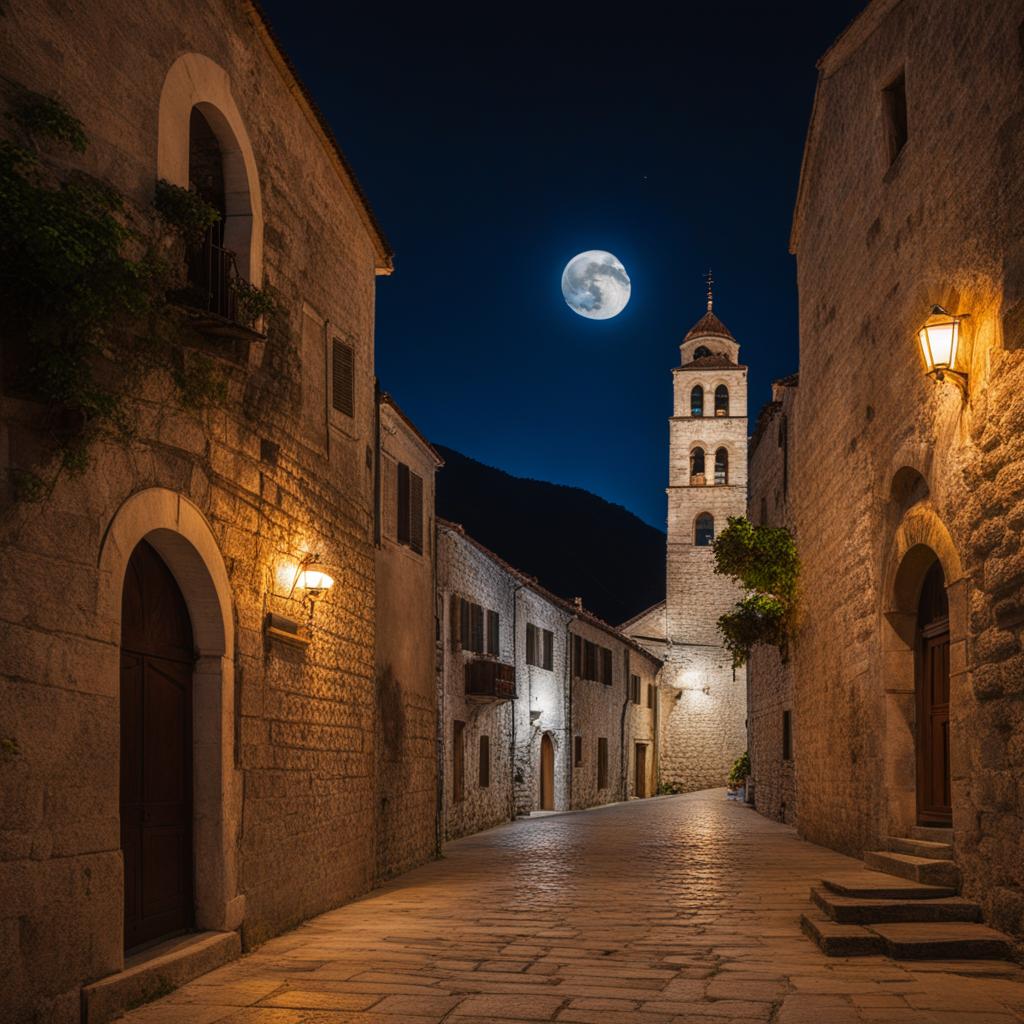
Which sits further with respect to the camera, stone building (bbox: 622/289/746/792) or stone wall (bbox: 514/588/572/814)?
stone building (bbox: 622/289/746/792)

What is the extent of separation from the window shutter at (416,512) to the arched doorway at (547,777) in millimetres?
14696

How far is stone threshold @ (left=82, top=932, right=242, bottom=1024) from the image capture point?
18.6 feet

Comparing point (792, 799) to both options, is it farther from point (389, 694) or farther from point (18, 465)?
point (18, 465)

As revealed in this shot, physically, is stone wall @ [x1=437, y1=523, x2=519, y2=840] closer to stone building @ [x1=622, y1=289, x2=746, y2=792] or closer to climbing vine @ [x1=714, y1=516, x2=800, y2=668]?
climbing vine @ [x1=714, y1=516, x2=800, y2=668]

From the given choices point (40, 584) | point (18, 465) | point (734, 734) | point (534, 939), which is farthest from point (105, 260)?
point (734, 734)

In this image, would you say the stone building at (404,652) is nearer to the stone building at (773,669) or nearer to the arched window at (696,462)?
the stone building at (773,669)

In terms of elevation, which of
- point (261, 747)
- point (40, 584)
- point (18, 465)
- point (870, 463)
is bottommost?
point (261, 747)

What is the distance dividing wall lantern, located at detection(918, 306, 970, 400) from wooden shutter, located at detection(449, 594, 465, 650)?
13.2 meters

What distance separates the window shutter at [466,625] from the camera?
2127 centimetres

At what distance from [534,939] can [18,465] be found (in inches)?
196

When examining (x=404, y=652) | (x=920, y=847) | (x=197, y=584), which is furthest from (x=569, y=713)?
(x=197, y=584)

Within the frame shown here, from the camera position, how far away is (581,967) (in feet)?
23.4

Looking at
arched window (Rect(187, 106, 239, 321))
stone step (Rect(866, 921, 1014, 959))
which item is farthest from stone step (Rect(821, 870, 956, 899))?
arched window (Rect(187, 106, 239, 321))

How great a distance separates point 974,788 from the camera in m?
8.05
